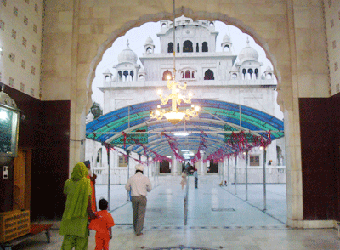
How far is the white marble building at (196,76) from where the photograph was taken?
113ft

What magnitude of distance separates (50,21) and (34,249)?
5644 millimetres

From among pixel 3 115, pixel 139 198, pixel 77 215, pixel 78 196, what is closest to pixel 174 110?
pixel 139 198

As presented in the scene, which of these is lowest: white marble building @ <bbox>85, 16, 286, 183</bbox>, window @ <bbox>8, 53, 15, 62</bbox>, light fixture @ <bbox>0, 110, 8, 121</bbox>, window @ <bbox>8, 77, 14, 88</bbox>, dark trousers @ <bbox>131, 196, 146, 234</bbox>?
dark trousers @ <bbox>131, 196, 146, 234</bbox>

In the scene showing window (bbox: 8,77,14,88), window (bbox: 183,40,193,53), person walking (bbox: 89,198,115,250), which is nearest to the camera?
person walking (bbox: 89,198,115,250)

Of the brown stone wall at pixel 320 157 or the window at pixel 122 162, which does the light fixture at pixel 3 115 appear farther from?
the window at pixel 122 162

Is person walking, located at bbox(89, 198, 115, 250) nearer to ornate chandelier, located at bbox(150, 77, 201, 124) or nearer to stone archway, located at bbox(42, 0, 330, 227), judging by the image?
stone archway, located at bbox(42, 0, 330, 227)

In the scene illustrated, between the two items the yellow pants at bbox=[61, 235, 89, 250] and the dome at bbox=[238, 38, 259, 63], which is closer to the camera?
the yellow pants at bbox=[61, 235, 89, 250]

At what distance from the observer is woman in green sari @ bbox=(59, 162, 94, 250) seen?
4.66 m

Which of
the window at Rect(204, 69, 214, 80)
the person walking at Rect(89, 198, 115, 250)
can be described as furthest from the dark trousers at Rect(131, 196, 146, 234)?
the window at Rect(204, 69, 214, 80)

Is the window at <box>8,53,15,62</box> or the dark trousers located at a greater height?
the window at <box>8,53,15,62</box>

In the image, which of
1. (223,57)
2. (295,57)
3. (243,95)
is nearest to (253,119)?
(295,57)

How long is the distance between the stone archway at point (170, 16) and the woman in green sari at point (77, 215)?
3.58 metres

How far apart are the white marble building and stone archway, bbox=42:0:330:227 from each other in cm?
2374

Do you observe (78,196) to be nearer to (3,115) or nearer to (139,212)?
(3,115)
